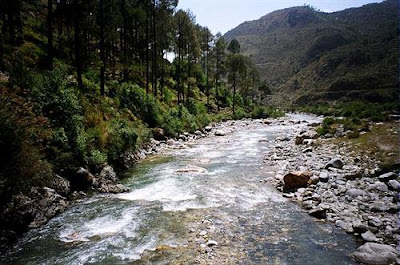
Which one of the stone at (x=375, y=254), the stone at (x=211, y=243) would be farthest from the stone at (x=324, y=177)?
the stone at (x=211, y=243)

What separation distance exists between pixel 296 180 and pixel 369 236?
15.5 ft

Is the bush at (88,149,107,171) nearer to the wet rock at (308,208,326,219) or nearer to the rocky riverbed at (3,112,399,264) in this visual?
the rocky riverbed at (3,112,399,264)

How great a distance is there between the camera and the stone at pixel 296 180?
486 inches

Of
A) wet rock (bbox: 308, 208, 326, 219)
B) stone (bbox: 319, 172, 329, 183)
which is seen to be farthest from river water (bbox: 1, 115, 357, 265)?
stone (bbox: 319, 172, 329, 183)

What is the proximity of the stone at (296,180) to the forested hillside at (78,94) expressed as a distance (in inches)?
341

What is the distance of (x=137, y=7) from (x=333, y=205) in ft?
105

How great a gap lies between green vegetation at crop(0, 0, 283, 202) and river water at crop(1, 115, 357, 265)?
2.01 metres

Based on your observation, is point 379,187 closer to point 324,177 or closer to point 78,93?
point 324,177

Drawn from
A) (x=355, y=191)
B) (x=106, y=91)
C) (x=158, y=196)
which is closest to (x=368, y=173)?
(x=355, y=191)

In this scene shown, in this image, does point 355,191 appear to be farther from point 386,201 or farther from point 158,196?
point 158,196

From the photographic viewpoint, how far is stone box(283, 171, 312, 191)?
40.5ft

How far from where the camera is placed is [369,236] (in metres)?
7.82

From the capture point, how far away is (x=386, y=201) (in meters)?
9.77

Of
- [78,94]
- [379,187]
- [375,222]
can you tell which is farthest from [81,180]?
[379,187]
